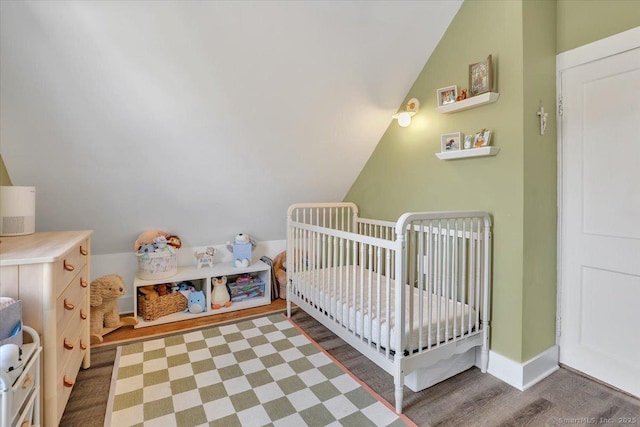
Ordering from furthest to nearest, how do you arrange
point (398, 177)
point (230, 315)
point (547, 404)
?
point (230, 315) → point (398, 177) → point (547, 404)

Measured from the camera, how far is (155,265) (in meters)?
2.80

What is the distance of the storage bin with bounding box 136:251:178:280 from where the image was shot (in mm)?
2791

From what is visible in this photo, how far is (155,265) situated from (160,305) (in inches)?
14.0

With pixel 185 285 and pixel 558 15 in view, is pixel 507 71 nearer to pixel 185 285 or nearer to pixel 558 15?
pixel 558 15

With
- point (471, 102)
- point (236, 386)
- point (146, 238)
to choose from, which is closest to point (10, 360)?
point (236, 386)

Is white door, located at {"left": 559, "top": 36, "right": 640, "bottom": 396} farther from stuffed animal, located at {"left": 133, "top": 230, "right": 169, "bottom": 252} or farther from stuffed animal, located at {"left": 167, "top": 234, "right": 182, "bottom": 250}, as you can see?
stuffed animal, located at {"left": 133, "top": 230, "right": 169, "bottom": 252}

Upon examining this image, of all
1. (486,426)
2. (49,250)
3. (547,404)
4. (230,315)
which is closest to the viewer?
(49,250)

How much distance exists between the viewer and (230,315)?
2.94 m

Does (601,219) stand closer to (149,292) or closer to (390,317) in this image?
(390,317)

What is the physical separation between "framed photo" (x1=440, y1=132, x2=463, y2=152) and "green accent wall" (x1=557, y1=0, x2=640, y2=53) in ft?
2.45

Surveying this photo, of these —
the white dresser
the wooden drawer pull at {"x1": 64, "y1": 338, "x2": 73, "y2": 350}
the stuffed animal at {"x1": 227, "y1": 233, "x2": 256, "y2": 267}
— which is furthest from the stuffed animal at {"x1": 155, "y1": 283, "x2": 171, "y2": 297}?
the wooden drawer pull at {"x1": 64, "y1": 338, "x2": 73, "y2": 350}

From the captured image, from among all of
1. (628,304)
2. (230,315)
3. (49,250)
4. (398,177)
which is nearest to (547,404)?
(628,304)

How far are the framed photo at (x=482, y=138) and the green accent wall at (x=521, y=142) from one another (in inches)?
1.5

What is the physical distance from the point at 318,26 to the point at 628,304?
240 cm
